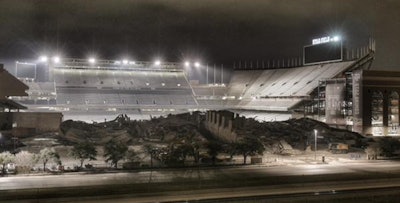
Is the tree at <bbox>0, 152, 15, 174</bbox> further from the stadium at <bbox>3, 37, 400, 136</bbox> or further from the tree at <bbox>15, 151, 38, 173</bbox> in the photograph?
the stadium at <bbox>3, 37, 400, 136</bbox>

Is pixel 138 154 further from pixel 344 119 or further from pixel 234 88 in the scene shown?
pixel 234 88

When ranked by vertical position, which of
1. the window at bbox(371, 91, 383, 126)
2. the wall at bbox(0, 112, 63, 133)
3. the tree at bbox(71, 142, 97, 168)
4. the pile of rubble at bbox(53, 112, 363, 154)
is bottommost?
the tree at bbox(71, 142, 97, 168)

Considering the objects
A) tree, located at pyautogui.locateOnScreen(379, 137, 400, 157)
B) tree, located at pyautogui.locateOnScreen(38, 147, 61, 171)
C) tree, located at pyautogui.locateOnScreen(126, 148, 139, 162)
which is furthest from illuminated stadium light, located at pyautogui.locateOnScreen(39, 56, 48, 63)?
tree, located at pyautogui.locateOnScreen(379, 137, 400, 157)

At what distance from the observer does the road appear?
79.6ft

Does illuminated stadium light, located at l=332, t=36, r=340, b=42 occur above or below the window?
above

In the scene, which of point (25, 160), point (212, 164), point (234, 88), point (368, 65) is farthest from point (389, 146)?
point (234, 88)

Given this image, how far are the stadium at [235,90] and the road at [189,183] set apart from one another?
31622mm

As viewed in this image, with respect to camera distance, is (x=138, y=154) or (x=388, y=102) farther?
(x=388, y=102)

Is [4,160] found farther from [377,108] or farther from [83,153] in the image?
[377,108]

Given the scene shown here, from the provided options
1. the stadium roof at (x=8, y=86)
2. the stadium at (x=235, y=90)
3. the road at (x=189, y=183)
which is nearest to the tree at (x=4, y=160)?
the road at (x=189, y=183)

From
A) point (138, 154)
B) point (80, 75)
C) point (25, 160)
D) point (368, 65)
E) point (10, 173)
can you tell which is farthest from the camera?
point (80, 75)

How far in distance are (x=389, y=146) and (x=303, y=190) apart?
19773 mm

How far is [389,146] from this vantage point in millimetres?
41719

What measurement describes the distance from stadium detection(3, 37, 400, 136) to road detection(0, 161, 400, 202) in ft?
104
